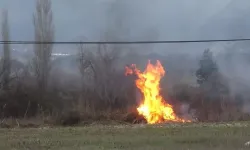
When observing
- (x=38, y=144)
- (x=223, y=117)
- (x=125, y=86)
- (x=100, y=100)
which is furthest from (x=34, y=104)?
(x=38, y=144)

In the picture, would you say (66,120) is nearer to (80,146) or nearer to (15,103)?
(15,103)

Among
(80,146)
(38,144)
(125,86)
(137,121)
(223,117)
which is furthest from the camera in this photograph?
(125,86)

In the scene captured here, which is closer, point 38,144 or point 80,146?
point 80,146

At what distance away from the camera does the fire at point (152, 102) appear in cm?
3900

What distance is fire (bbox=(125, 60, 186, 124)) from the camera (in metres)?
39.0

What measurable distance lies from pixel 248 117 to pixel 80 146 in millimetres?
26515

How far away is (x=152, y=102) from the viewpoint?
130 feet

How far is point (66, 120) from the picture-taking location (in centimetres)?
3966

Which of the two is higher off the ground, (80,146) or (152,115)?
(80,146)

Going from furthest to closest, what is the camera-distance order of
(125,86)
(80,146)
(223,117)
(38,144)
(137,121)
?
(125,86) → (223,117) → (137,121) → (38,144) → (80,146)

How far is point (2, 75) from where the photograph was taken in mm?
48000

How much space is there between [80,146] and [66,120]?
79.8ft

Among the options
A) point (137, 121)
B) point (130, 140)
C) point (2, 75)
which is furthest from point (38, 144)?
point (2, 75)

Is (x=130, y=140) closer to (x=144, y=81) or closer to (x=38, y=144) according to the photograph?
(x=38, y=144)
